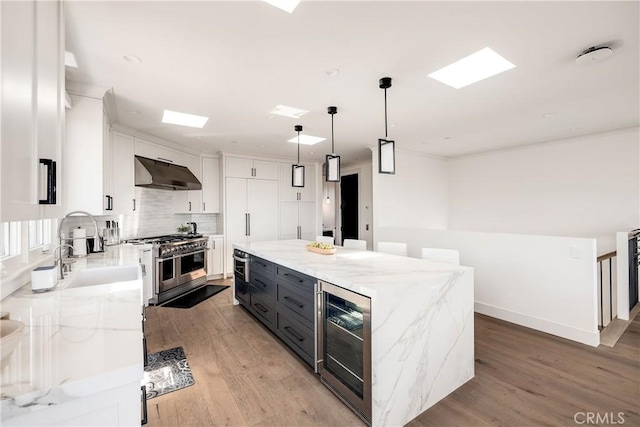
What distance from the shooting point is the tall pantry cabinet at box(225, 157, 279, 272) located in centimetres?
573

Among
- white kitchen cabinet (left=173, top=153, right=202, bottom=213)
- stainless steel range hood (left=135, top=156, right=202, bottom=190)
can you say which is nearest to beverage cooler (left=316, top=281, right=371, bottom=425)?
stainless steel range hood (left=135, top=156, right=202, bottom=190)

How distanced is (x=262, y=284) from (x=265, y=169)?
3498mm

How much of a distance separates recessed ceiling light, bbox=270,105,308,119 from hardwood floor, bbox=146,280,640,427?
2.63 m

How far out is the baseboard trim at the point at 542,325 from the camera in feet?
9.52

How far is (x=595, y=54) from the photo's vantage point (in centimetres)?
211

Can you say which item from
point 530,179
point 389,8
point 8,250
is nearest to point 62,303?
point 8,250

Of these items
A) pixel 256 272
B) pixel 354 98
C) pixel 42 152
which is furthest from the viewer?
pixel 256 272

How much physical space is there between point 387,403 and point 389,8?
243 centimetres

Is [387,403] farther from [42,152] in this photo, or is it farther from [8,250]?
[8,250]

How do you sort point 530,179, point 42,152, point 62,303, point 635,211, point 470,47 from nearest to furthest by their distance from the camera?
point 42,152 → point 62,303 → point 470,47 → point 635,211 → point 530,179

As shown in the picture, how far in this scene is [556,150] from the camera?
489cm

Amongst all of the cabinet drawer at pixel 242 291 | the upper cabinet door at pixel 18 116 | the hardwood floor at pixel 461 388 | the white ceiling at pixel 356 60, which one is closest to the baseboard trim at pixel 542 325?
the hardwood floor at pixel 461 388

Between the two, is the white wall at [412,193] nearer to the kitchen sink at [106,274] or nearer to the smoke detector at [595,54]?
the smoke detector at [595,54]

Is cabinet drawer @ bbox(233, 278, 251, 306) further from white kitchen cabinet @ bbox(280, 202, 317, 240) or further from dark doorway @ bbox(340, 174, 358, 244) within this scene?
dark doorway @ bbox(340, 174, 358, 244)
